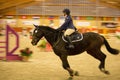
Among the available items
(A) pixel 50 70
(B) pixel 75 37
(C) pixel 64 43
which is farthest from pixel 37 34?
(A) pixel 50 70

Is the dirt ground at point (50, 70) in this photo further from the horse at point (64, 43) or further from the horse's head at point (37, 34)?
the horse's head at point (37, 34)

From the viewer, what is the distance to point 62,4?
26344 mm

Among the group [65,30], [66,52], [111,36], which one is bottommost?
[111,36]

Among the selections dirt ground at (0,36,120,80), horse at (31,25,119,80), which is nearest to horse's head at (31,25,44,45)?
horse at (31,25,119,80)

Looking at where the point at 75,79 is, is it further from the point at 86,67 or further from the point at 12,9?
the point at 12,9

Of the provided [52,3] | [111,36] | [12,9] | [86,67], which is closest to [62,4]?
[52,3]

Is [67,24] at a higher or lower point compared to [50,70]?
higher

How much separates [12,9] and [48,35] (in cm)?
1975

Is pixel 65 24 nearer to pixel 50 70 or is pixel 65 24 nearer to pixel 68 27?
pixel 68 27

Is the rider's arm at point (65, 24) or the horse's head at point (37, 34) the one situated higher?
the rider's arm at point (65, 24)

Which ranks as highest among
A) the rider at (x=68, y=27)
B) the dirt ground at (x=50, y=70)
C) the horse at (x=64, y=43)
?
the rider at (x=68, y=27)

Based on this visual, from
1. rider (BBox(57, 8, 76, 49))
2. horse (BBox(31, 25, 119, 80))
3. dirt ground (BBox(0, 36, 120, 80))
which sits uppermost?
rider (BBox(57, 8, 76, 49))

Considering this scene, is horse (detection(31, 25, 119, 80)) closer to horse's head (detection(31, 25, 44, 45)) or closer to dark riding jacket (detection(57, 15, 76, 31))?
horse's head (detection(31, 25, 44, 45))

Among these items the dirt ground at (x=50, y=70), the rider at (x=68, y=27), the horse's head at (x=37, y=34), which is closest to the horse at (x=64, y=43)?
the horse's head at (x=37, y=34)
